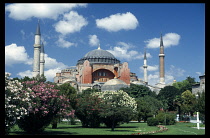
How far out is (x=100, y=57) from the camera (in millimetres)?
75500

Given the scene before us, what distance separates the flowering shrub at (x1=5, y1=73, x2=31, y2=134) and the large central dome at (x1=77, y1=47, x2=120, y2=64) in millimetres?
59113

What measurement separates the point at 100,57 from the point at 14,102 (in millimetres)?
60978

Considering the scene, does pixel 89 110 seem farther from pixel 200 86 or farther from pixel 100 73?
pixel 100 73

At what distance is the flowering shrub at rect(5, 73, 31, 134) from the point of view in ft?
45.2

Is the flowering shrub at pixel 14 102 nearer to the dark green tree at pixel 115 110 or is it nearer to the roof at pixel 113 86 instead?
the dark green tree at pixel 115 110

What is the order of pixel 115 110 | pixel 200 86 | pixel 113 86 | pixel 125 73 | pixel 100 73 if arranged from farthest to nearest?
pixel 100 73
pixel 125 73
pixel 113 86
pixel 200 86
pixel 115 110

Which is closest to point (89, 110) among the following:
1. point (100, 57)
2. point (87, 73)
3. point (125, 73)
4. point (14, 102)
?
point (14, 102)

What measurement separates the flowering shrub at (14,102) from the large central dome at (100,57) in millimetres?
59113

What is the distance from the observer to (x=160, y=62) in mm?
72000

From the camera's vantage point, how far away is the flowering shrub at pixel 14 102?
45.2ft

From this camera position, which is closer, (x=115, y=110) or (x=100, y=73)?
Answer: (x=115, y=110)

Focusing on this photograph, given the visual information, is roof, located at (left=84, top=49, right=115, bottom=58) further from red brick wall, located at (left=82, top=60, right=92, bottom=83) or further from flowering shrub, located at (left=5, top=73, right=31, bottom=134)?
flowering shrub, located at (left=5, top=73, right=31, bottom=134)
